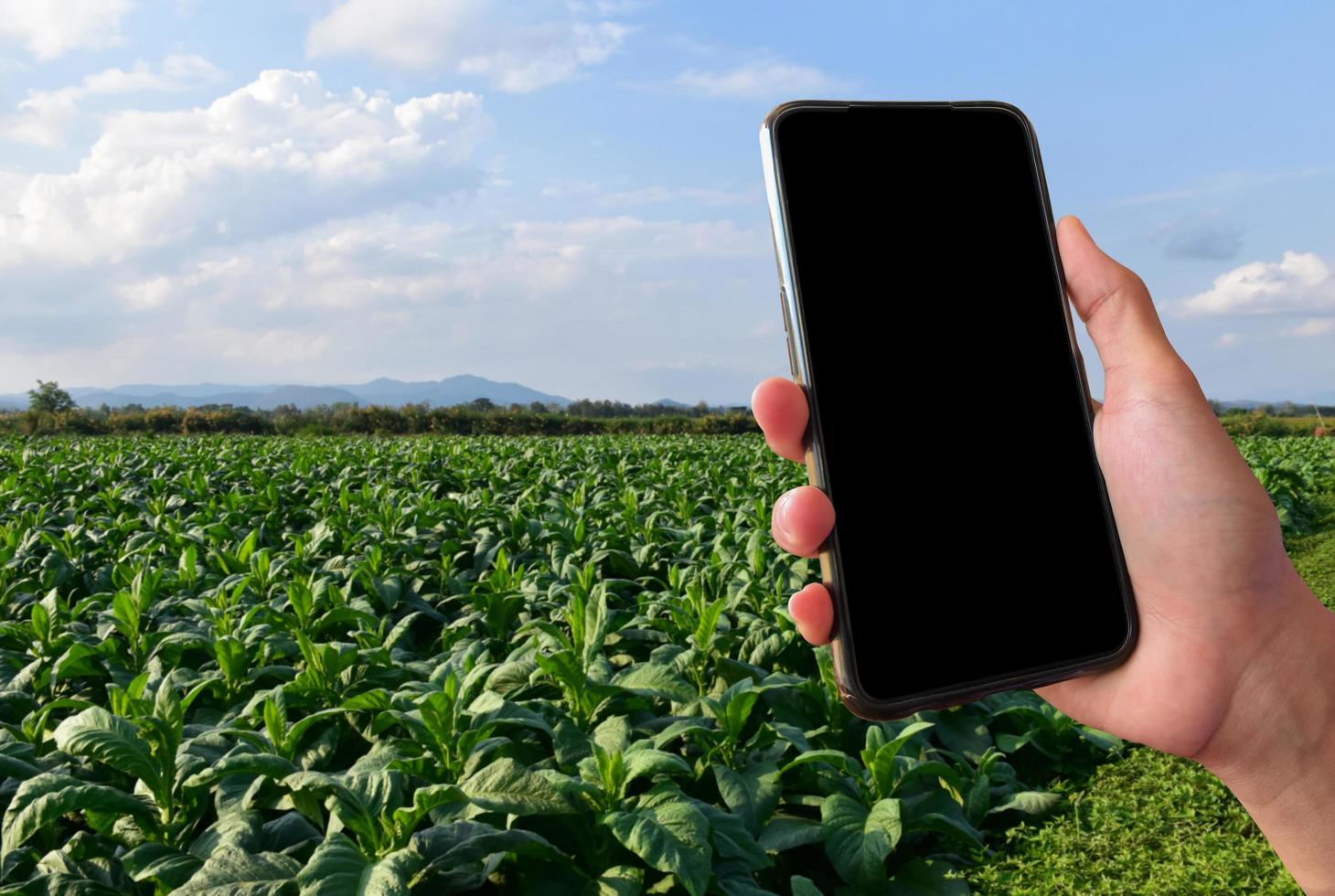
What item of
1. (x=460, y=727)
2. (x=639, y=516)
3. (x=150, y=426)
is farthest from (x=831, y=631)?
(x=150, y=426)

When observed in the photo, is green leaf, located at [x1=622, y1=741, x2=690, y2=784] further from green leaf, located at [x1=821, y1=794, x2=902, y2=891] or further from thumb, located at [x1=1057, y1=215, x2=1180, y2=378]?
thumb, located at [x1=1057, y1=215, x2=1180, y2=378]

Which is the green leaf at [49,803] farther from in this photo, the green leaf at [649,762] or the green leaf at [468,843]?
the green leaf at [649,762]

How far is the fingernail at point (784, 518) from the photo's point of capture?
2111mm

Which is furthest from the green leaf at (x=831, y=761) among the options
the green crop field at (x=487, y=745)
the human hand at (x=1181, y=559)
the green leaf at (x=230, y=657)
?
the green leaf at (x=230, y=657)

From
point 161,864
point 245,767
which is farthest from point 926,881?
point 161,864

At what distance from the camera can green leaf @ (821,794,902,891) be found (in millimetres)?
3396

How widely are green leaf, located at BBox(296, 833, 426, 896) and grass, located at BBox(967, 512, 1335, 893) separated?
2466mm

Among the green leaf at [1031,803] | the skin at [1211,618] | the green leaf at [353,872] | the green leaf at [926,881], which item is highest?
the skin at [1211,618]

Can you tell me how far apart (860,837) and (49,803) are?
2757mm

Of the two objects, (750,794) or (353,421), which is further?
(353,421)

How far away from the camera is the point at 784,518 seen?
213 centimetres

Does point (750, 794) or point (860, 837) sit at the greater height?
point (750, 794)

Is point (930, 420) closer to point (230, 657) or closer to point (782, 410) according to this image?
point (782, 410)

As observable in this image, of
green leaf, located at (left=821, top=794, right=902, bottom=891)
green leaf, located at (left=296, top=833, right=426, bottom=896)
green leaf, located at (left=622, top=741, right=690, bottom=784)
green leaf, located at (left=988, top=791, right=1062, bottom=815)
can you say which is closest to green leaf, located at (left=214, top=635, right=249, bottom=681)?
green leaf, located at (left=296, top=833, right=426, bottom=896)
